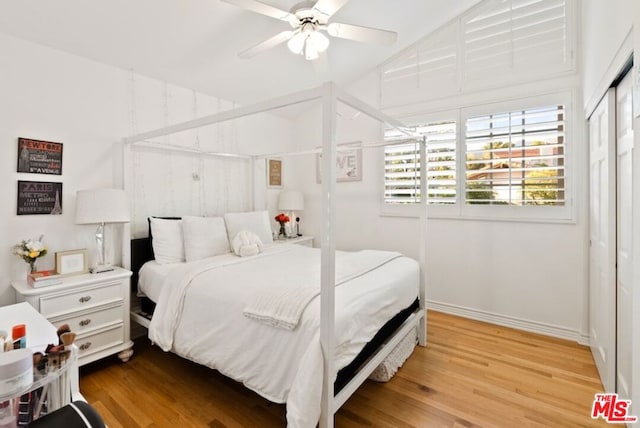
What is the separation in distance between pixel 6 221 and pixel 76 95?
3.52ft

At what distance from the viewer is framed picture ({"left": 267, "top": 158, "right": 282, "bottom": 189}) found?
4293 mm

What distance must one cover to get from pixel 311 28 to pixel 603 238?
2.51m

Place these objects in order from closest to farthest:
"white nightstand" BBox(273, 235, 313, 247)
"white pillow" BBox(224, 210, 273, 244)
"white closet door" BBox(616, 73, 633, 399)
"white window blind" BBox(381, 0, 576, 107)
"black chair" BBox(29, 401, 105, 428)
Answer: "black chair" BBox(29, 401, 105, 428) < "white closet door" BBox(616, 73, 633, 399) < "white window blind" BBox(381, 0, 576, 107) < "white pillow" BBox(224, 210, 273, 244) < "white nightstand" BBox(273, 235, 313, 247)

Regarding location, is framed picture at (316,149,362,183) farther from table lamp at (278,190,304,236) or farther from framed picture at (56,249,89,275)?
framed picture at (56,249,89,275)

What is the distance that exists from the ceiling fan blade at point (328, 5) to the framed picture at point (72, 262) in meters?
2.40

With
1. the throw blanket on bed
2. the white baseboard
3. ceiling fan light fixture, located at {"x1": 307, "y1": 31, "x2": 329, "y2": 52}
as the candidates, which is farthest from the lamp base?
the white baseboard

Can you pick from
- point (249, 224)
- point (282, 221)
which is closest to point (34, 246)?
point (249, 224)

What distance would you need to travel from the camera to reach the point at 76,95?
251 centimetres

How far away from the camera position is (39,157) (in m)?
2.32

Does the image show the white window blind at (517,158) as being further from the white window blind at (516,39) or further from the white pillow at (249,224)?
the white pillow at (249,224)

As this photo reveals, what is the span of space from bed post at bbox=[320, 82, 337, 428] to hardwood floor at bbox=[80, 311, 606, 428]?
1.51 feet

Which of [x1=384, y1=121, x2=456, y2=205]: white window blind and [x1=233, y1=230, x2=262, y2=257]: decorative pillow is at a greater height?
[x1=384, y1=121, x2=456, y2=205]: white window blind

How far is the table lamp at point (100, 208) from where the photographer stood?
2287mm

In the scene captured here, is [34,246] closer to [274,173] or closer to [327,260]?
[327,260]
